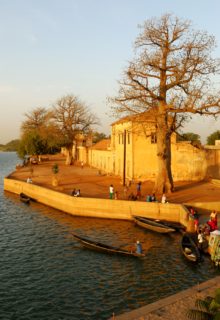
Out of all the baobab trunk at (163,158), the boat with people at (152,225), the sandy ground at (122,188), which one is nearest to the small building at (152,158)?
the sandy ground at (122,188)

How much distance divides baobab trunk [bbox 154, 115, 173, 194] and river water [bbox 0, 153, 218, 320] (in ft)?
26.9

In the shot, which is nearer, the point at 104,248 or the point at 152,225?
the point at 104,248

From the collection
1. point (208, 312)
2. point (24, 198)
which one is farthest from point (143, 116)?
point (208, 312)

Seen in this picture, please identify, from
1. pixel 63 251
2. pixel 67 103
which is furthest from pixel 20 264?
pixel 67 103

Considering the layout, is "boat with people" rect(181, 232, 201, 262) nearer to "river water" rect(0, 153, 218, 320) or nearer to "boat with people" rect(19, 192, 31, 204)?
"river water" rect(0, 153, 218, 320)

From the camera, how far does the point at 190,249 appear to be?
22.6 metres

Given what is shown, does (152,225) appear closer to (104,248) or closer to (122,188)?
(104,248)

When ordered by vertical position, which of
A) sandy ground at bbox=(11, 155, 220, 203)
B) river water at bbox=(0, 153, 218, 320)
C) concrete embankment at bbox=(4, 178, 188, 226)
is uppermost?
sandy ground at bbox=(11, 155, 220, 203)

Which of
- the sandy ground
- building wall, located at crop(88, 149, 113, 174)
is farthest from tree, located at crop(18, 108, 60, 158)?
the sandy ground

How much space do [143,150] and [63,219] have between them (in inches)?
654

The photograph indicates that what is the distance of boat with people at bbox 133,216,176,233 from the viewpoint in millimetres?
27750

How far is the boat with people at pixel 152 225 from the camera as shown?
91.0 feet

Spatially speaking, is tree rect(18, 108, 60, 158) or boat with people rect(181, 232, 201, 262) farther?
tree rect(18, 108, 60, 158)

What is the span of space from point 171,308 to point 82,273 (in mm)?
8287
